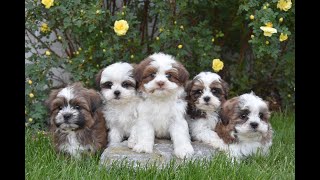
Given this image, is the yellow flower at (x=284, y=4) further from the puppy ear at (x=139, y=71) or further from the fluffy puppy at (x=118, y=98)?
the fluffy puppy at (x=118, y=98)

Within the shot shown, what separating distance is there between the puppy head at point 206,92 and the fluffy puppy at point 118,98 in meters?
0.61

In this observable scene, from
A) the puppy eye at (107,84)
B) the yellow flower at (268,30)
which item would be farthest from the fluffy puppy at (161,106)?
the yellow flower at (268,30)

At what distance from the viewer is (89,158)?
5523mm

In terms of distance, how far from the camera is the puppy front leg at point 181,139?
534cm

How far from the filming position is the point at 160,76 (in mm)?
5418

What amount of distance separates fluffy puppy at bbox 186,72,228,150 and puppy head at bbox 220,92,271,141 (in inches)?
5.4

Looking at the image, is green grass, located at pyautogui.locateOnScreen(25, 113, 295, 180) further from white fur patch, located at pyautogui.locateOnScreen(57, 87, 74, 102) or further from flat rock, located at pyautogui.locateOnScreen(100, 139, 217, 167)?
white fur patch, located at pyautogui.locateOnScreen(57, 87, 74, 102)

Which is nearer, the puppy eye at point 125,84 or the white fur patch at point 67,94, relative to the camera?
the white fur patch at point 67,94

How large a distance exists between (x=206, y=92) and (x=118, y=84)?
0.94 m

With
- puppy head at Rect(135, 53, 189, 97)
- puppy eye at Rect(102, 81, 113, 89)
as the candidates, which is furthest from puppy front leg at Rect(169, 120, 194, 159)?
puppy eye at Rect(102, 81, 113, 89)

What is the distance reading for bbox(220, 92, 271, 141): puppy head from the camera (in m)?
5.50

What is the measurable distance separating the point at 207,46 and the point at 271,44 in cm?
97

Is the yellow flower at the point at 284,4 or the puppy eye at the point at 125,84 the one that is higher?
the yellow flower at the point at 284,4
